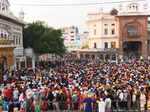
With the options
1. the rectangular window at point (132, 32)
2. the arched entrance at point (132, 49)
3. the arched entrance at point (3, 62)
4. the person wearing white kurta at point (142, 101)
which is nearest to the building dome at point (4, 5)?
the arched entrance at point (3, 62)

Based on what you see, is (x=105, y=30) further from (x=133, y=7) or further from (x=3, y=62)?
(x=3, y=62)

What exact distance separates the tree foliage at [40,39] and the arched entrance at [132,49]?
808 inches

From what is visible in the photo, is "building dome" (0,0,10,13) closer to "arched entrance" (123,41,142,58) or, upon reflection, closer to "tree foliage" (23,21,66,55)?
"tree foliage" (23,21,66,55)

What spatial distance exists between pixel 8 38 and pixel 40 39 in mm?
7635

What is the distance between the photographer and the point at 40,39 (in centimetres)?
3322

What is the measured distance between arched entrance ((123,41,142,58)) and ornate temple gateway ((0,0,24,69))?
27.2 metres

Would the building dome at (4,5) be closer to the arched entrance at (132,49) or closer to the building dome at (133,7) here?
the building dome at (133,7)

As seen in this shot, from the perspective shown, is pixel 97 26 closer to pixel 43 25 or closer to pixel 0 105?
pixel 43 25

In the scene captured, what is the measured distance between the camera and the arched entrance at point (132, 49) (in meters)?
50.5

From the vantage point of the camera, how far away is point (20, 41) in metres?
30.7

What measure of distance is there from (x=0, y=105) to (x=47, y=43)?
21.5 meters

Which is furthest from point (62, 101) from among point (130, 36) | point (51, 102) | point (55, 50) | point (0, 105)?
point (130, 36)

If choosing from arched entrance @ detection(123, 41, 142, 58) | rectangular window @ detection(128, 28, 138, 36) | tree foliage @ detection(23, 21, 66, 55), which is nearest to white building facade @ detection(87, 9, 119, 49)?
arched entrance @ detection(123, 41, 142, 58)

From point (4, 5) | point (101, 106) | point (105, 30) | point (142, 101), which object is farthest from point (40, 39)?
point (105, 30)
